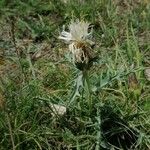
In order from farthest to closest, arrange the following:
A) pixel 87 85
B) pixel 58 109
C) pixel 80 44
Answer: pixel 58 109
pixel 87 85
pixel 80 44

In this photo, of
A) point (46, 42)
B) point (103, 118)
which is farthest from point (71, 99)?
point (46, 42)

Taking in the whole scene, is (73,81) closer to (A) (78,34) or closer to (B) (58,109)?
(B) (58,109)

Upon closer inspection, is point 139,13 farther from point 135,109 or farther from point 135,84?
point 135,109

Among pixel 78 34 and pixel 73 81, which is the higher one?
pixel 78 34

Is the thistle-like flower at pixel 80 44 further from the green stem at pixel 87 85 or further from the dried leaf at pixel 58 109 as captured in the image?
the dried leaf at pixel 58 109

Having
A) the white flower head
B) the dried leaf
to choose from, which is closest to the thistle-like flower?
Result: the white flower head

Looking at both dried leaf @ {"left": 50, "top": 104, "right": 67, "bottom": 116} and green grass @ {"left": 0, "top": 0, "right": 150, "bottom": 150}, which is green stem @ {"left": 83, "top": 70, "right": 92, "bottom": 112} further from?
dried leaf @ {"left": 50, "top": 104, "right": 67, "bottom": 116}

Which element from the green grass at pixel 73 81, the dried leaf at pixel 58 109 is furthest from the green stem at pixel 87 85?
the dried leaf at pixel 58 109

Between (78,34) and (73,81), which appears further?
(73,81)

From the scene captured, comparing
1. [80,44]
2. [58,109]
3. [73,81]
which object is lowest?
[58,109]

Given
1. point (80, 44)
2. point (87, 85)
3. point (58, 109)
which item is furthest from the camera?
point (58, 109)

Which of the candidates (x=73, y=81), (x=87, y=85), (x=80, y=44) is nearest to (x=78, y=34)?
(x=80, y=44)
